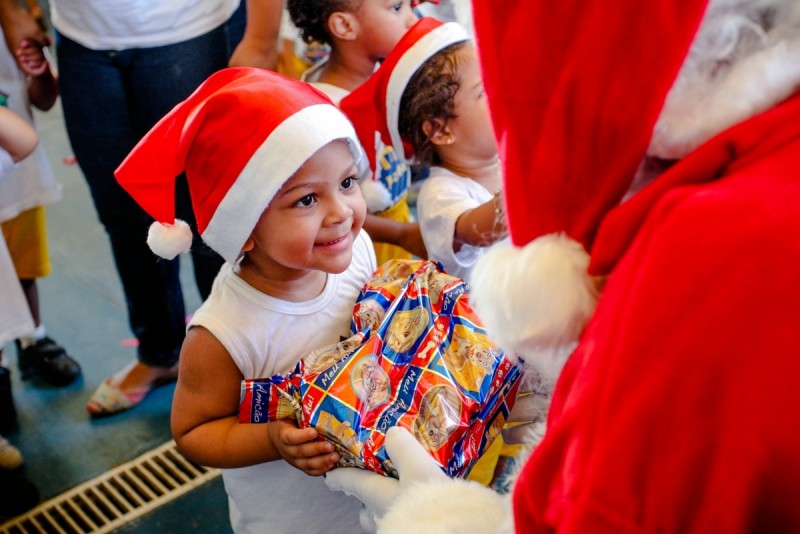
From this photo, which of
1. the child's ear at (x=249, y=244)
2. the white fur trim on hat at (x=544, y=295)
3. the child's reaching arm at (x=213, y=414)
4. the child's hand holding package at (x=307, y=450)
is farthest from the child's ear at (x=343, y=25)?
the white fur trim on hat at (x=544, y=295)

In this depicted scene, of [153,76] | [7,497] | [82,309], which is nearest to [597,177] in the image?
[153,76]

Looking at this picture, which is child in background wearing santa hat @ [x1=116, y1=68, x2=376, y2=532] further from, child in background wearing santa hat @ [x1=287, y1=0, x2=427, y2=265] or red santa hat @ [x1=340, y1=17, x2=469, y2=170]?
child in background wearing santa hat @ [x1=287, y1=0, x2=427, y2=265]

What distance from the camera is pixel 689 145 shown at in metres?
0.42

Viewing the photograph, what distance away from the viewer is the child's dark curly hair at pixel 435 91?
50.1 inches

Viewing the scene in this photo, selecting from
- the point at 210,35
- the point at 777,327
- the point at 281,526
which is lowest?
the point at 281,526

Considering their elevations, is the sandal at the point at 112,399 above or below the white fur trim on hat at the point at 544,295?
below

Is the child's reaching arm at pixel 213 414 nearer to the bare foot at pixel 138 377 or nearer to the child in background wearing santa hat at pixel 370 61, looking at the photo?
the child in background wearing santa hat at pixel 370 61

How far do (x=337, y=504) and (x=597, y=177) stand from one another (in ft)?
2.67

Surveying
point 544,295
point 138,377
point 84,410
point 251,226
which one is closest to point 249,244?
point 251,226

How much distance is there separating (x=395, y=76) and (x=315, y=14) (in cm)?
37

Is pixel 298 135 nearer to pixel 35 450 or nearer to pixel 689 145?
Result: pixel 689 145

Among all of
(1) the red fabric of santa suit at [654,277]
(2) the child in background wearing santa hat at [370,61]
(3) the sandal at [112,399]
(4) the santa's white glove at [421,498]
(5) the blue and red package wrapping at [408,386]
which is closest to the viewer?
(1) the red fabric of santa suit at [654,277]

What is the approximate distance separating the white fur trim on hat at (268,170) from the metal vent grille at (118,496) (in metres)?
0.89

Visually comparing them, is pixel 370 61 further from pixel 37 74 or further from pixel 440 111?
pixel 37 74
